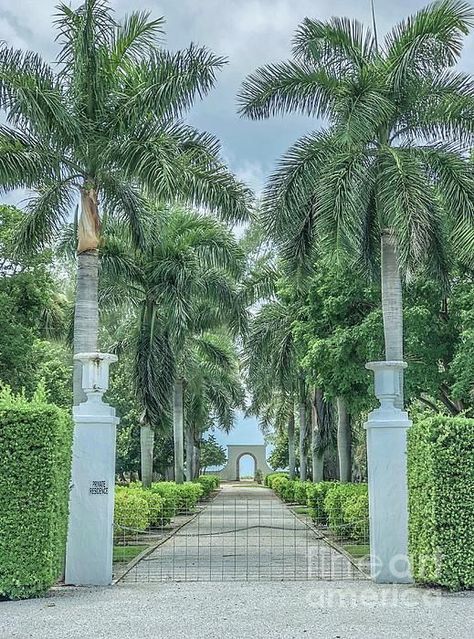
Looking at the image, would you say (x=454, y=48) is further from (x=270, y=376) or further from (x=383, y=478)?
(x=270, y=376)

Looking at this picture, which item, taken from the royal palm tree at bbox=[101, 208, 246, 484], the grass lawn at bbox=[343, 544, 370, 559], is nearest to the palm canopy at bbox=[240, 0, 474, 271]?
the royal palm tree at bbox=[101, 208, 246, 484]

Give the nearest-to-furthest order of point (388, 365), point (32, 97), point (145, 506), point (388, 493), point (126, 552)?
1. point (388, 493)
2. point (388, 365)
3. point (32, 97)
4. point (126, 552)
5. point (145, 506)

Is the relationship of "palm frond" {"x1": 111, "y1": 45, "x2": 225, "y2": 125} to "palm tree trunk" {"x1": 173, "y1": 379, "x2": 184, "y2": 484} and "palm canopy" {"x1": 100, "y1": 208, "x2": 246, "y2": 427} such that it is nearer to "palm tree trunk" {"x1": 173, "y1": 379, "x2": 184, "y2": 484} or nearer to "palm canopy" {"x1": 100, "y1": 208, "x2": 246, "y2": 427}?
"palm canopy" {"x1": 100, "y1": 208, "x2": 246, "y2": 427}

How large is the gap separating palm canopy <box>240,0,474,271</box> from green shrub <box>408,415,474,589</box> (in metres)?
4.12

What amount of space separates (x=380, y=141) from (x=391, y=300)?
323 centimetres

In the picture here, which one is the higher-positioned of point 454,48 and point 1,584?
point 454,48

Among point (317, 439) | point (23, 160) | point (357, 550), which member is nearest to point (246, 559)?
point (357, 550)

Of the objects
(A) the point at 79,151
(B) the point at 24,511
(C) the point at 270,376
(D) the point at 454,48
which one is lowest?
(B) the point at 24,511

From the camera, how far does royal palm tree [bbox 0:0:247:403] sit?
39.5 feet

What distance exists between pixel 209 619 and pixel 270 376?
1713cm

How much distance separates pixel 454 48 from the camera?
43.3 ft

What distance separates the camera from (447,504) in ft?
26.9

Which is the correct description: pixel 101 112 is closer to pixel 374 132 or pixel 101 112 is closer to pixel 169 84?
pixel 169 84

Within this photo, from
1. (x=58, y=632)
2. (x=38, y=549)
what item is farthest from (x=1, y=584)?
(x=58, y=632)
